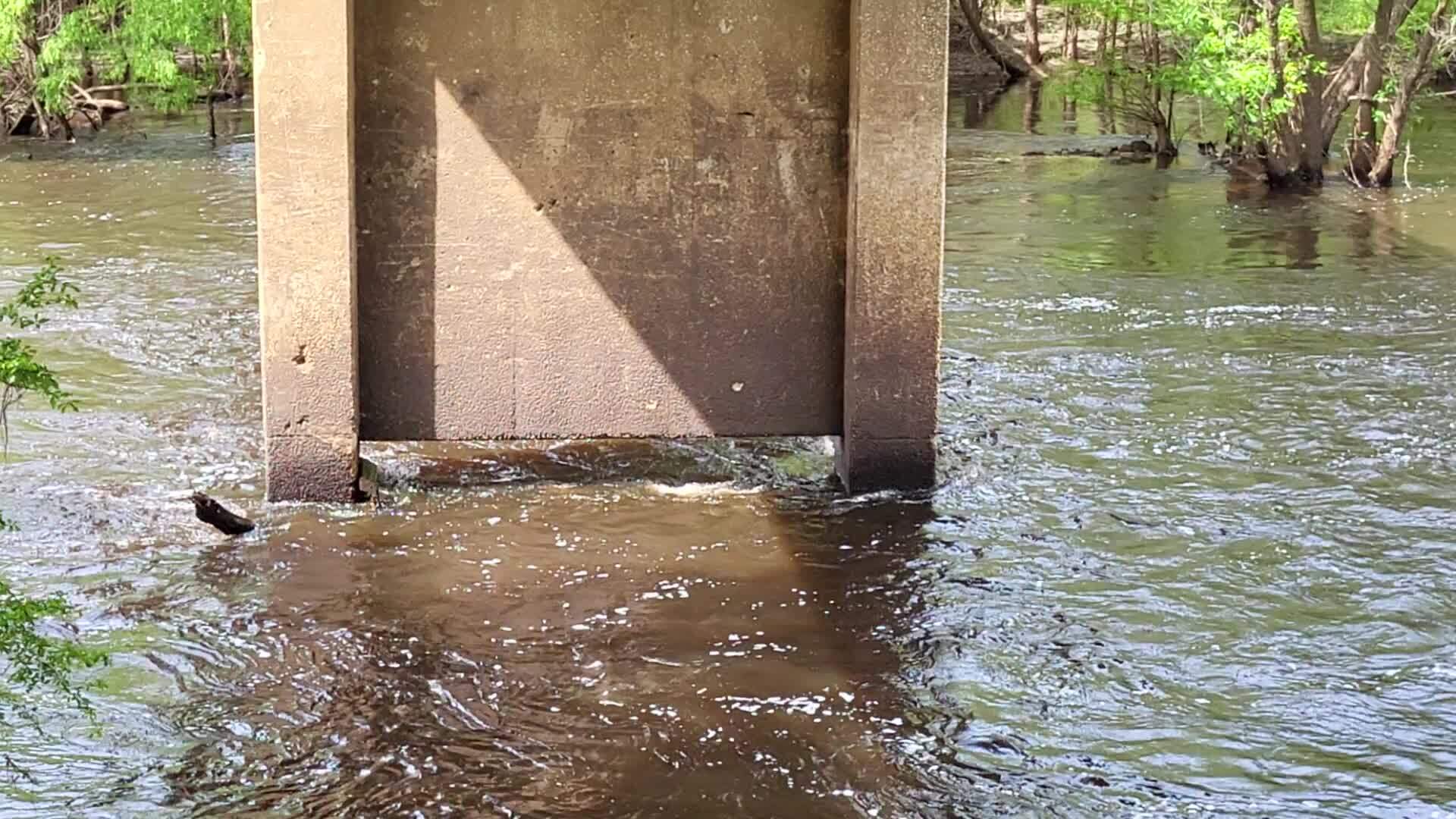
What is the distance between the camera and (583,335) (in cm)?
941

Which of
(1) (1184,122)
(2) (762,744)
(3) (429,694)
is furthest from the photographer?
(1) (1184,122)

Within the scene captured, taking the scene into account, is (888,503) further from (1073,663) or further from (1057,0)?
(1057,0)

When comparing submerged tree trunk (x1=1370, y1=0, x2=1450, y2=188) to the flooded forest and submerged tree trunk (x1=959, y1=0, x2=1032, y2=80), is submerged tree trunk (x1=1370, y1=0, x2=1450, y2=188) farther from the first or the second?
submerged tree trunk (x1=959, y1=0, x2=1032, y2=80)

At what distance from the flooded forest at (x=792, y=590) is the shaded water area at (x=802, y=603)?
2 centimetres

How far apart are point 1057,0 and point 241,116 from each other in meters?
15.0

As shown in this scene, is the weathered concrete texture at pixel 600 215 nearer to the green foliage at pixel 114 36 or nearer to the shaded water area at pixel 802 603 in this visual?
the shaded water area at pixel 802 603

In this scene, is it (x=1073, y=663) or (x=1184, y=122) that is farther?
(x=1184, y=122)

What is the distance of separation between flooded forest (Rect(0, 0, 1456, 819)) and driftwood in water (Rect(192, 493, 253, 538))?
0.10m

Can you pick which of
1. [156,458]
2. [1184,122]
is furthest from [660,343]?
[1184,122]

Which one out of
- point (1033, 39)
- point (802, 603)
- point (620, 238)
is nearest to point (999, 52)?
point (1033, 39)

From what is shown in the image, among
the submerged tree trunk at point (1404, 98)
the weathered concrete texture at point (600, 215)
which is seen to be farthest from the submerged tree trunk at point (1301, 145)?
the weathered concrete texture at point (600, 215)

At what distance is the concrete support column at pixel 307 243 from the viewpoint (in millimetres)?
8617

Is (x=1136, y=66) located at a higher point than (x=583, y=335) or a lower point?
higher

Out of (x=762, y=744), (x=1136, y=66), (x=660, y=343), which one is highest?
(x=1136, y=66)
